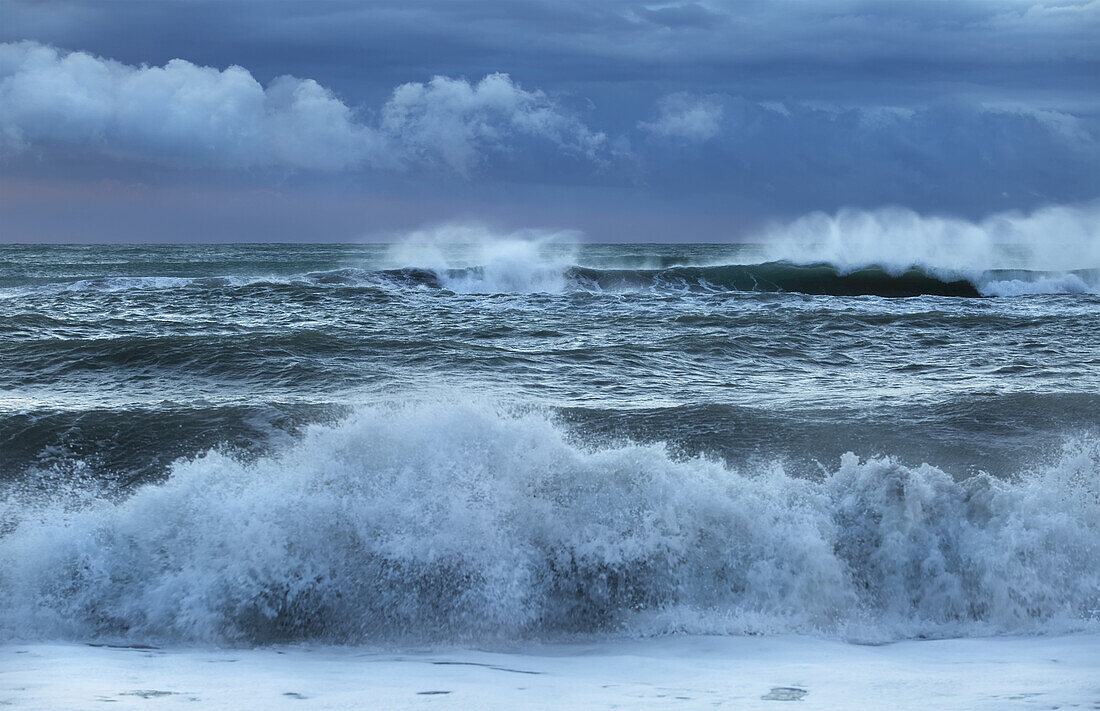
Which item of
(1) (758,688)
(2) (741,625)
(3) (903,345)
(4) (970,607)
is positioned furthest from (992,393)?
(1) (758,688)

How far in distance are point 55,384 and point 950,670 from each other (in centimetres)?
977

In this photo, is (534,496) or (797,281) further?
(797,281)

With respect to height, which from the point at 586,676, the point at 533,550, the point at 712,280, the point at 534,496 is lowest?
the point at 586,676

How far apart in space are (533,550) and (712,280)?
22743mm

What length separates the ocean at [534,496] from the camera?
467 cm

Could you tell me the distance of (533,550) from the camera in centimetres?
509

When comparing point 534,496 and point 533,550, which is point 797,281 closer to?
point 534,496

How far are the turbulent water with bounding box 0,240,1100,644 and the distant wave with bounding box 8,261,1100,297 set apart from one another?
12.9 meters

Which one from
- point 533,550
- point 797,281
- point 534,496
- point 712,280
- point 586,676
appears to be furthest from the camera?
point 797,281

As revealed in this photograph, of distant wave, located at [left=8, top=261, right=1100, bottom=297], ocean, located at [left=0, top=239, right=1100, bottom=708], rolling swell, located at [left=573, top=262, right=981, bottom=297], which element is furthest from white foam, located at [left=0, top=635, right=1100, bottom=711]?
rolling swell, located at [left=573, top=262, right=981, bottom=297]

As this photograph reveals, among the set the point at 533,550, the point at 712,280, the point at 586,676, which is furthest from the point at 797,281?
the point at 586,676

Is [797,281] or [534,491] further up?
[797,281]

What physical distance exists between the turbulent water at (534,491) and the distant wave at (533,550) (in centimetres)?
2

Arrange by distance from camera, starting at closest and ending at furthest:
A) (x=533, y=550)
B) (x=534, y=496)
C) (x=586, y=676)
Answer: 1. (x=586, y=676)
2. (x=533, y=550)
3. (x=534, y=496)
